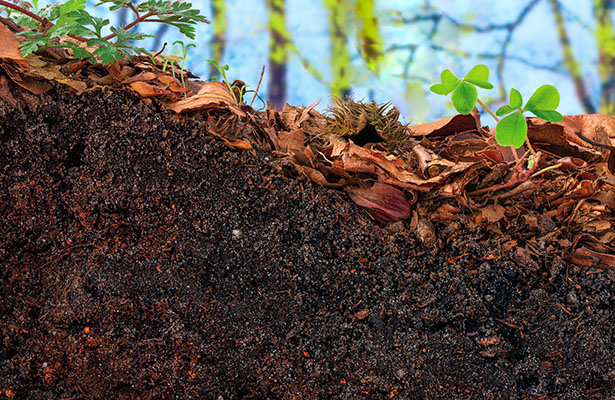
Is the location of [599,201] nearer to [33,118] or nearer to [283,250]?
[283,250]

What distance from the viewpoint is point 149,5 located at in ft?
3.05

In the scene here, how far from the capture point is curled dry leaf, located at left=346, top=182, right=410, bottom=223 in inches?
37.8

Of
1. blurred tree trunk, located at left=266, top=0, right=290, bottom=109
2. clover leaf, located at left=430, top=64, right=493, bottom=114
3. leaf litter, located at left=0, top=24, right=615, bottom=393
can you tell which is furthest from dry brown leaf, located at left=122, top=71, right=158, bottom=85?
blurred tree trunk, located at left=266, top=0, right=290, bottom=109

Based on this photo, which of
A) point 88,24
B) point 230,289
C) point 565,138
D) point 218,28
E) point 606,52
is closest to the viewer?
point 88,24

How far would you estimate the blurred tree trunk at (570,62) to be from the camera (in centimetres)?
223

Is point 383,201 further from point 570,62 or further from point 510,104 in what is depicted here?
point 570,62

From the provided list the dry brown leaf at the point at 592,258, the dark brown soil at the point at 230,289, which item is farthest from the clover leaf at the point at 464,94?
the dry brown leaf at the point at 592,258

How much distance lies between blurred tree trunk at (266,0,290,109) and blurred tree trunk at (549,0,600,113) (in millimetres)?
1259

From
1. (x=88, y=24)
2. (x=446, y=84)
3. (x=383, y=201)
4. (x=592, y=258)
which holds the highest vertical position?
(x=88, y=24)

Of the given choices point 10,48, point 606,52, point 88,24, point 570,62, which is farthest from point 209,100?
point 606,52

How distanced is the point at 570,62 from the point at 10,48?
Result: 234 cm

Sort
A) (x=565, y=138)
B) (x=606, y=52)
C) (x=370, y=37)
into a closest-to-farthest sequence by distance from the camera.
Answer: (x=565, y=138) → (x=370, y=37) → (x=606, y=52)

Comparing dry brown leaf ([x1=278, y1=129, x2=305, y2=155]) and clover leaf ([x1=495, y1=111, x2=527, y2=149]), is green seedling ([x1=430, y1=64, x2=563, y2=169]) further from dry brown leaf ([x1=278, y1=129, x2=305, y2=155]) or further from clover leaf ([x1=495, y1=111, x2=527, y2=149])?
dry brown leaf ([x1=278, y1=129, x2=305, y2=155])

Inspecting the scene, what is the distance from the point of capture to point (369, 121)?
1045 millimetres
